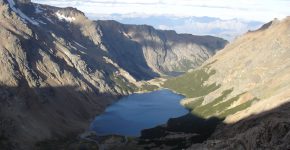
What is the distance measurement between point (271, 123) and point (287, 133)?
11.1m

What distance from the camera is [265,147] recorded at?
135m

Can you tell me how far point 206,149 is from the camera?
165875mm

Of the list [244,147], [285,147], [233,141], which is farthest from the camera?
[233,141]

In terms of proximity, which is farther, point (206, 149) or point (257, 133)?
A: point (206, 149)

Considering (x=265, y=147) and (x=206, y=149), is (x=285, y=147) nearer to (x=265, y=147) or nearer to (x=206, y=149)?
(x=265, y=147)

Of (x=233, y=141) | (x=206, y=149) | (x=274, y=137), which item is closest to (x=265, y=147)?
(x=274, y=137)

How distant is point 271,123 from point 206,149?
27211 mm

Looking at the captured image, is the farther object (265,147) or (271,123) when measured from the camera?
(271,123)

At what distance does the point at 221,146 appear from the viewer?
159000 mm

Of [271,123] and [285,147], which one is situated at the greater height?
[271,123]

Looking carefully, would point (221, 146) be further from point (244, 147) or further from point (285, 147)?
point (285, 147)

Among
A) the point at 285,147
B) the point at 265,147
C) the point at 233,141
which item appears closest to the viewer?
the point at 285,147

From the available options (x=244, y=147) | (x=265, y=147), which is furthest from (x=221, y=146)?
(x=265, y=147)

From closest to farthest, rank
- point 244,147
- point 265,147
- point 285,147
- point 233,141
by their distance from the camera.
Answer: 1. point 285,147
2. point 265,147
3. point 244,147
4. point 233,141
